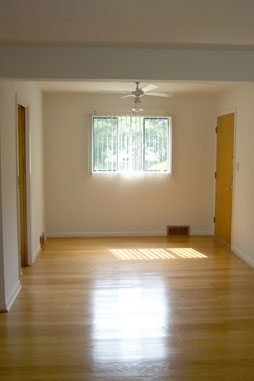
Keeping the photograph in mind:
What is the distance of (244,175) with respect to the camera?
17.5ft

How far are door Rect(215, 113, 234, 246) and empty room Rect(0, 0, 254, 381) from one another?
0.05 m

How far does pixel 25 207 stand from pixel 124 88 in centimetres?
244

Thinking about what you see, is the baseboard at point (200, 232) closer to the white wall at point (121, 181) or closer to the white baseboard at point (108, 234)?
the white wall at point (121, 181)

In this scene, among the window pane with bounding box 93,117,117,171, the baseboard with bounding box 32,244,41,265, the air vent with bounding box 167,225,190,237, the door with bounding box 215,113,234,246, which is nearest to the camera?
the baseboard with bounding box 32,244,41,265

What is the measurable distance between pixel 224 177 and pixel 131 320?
11.4ft

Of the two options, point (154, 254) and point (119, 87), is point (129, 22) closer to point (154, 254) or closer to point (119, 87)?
point (119, 87)

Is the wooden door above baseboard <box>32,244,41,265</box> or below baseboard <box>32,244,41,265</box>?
above

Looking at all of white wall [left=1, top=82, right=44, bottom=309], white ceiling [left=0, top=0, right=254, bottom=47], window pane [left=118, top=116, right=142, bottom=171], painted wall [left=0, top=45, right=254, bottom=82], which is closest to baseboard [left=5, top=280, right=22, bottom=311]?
white wall [left=1, top=82, right=44, bottom=309]

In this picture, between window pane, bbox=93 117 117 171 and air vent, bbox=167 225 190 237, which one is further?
air vent, bbox=167 225 190 237

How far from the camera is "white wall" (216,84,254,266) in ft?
16.7

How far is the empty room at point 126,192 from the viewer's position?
2.79 m

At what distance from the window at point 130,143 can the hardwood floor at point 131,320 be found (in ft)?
5.90

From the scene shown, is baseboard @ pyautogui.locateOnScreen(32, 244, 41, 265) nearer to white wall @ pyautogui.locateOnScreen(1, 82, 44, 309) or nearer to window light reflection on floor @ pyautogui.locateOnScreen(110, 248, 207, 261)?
white wall @ pyautogui.locateOnScreen(1, 82, 44, 309)

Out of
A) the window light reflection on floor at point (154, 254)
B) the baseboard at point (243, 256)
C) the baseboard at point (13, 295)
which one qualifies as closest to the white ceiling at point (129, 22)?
the baseboard at point (13, 295)
